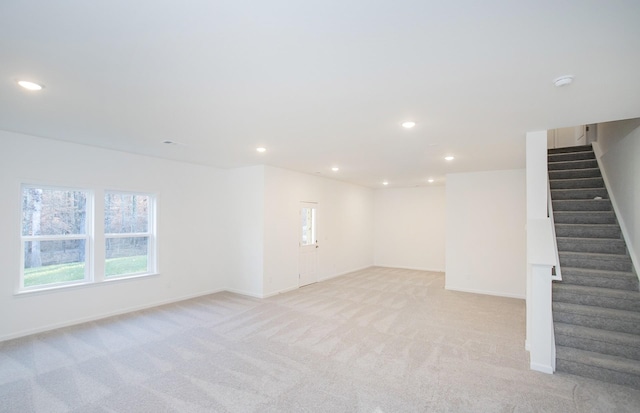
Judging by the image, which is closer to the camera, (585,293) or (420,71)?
(420,71)

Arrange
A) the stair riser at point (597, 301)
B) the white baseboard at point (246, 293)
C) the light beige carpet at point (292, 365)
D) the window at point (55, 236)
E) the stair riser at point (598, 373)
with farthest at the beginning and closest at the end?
the white baseboard at point (246, 293)
the window at point (55, 236)
the stair riser at point (597, 301)
the stair riser at point (598, 373)
the light beige carpet at point (292, 365)

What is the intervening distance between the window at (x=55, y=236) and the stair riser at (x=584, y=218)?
7461mm

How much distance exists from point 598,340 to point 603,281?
0.97 m

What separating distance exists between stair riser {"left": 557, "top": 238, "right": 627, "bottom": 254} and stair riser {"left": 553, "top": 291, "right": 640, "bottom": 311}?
932mm

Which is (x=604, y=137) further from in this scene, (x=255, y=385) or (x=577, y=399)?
(x=255, y=385)

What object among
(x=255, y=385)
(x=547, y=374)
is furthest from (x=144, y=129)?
(x=547, y=374)

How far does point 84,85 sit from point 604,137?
7182 millimetres

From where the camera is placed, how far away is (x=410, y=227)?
9.54 metres

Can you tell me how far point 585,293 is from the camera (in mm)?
3703

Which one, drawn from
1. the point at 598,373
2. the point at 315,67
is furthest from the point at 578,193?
the point at 315,67

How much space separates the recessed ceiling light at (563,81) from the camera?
2303 millimetres

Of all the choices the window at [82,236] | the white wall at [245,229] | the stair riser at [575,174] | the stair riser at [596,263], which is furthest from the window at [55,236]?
the stair riser at [575,174]

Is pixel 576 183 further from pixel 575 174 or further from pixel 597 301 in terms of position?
pixel 597 301

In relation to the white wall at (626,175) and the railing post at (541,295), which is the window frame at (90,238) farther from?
the white wall at (626,175)
